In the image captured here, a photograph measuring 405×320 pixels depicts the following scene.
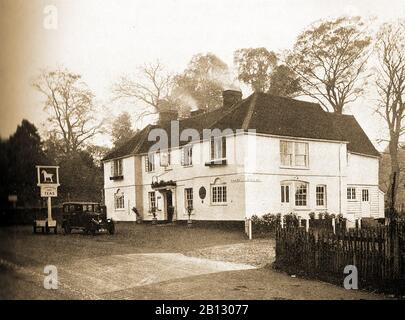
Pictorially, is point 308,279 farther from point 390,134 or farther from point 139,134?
point 139,134

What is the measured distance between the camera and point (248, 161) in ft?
67.6

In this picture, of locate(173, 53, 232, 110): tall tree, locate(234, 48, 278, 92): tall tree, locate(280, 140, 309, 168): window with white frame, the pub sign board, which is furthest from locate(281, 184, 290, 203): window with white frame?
the pub sign board

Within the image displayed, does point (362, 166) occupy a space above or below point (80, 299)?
above

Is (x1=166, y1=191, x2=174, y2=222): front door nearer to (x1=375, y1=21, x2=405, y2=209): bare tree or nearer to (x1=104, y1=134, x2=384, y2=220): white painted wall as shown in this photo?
(x1=104, y1=134, x2=384, y2=220): white painted wall

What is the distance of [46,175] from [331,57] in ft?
46.5

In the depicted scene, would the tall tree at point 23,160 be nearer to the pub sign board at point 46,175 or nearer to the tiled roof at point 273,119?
the pub sign board at point 46,175

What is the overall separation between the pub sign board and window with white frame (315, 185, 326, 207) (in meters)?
17.1

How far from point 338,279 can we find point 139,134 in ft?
77.8

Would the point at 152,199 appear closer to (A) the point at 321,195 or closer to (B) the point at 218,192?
(B) the point at 218,192

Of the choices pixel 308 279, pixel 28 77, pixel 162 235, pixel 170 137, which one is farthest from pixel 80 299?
pixel 170 137

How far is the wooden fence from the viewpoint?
736 centimetres

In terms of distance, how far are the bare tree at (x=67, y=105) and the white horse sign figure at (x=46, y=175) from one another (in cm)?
96

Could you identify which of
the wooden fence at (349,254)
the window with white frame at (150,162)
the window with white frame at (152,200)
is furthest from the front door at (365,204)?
the wooden fence at (349,254)

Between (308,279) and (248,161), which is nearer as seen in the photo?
(308,279)
